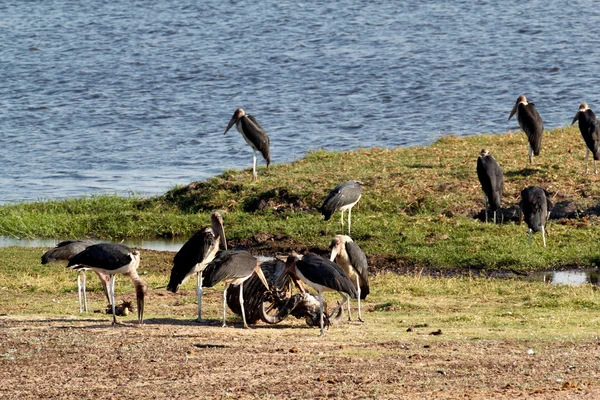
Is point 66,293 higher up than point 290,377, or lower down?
lower down

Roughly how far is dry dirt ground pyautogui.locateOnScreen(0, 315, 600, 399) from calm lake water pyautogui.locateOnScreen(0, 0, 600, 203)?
13143 millimetres

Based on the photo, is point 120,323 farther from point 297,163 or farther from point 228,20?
point 228,20

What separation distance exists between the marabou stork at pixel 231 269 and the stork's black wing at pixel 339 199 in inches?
187

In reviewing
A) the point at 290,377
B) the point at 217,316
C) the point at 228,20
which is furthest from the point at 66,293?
the point at 228,20

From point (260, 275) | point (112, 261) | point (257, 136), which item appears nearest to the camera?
point (112, 261)

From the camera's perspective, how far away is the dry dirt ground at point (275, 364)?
7.97 metres

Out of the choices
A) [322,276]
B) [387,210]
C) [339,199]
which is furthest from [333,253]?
[387,210]

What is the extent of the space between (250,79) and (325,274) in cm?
2534

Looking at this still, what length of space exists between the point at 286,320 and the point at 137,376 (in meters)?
3.03

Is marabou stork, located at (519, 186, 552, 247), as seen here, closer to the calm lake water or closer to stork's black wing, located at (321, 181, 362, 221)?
stork's black wing, located at (321, 181, 362, 221)

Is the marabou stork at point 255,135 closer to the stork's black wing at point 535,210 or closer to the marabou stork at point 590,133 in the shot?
the marabou stork at point 590,133

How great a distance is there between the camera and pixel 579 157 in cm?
1958

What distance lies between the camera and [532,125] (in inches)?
772

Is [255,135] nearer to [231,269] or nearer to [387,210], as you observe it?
[387,210]
